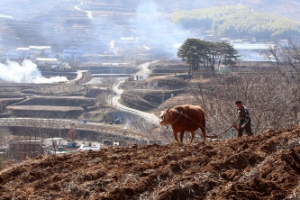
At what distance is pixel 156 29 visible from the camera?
305 feet

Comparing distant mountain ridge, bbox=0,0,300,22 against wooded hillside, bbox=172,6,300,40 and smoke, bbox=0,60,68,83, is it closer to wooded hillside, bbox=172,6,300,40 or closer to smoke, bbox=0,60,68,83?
wooded hillside, bbox=172,6,300,40

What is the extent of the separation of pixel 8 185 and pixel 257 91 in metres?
11.3

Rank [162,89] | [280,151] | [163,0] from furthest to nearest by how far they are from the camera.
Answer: [163,0] → [162,89] → [280,151]

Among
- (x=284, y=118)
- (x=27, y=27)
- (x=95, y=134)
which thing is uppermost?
(x=27, y=27)

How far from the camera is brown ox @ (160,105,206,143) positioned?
966cm

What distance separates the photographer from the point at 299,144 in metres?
7.25

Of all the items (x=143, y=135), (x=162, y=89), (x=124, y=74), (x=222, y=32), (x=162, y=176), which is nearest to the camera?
(x=162, y=176)

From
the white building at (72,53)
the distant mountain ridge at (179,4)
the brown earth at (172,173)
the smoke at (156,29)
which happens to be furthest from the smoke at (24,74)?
the brown earth at (172,173)

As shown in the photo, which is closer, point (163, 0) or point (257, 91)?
point (257, 91)

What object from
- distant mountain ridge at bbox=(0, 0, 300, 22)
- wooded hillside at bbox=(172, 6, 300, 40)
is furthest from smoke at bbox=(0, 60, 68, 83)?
distant mountain ridge at bbox=(0, 0, 300, 22)

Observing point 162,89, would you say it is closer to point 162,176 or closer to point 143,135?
point 143,135

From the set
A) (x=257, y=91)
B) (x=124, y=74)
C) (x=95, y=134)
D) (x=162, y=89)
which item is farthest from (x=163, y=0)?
(x=257, y=91)

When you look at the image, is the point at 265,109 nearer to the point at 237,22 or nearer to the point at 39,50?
the point at 39,50

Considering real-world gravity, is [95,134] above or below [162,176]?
below
